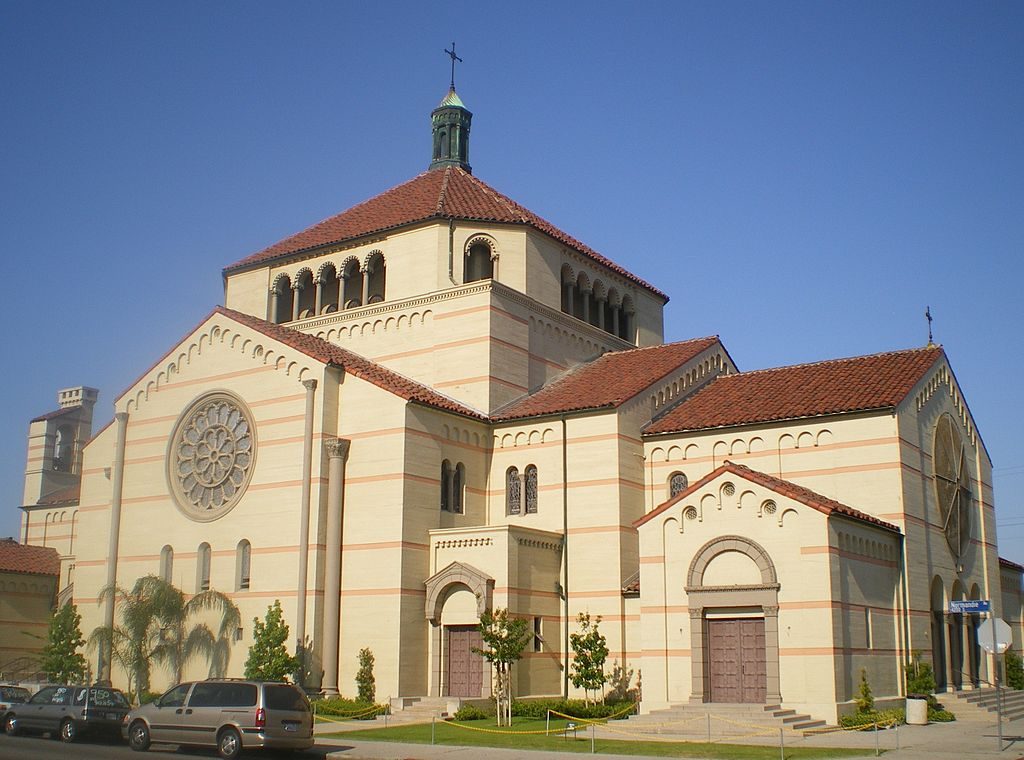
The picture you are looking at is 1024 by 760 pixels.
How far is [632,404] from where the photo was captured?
1478 inches

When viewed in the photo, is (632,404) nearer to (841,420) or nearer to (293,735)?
(841,420)

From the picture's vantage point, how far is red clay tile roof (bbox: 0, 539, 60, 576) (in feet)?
164

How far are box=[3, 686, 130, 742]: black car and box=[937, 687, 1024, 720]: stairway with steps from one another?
23724 millimetres

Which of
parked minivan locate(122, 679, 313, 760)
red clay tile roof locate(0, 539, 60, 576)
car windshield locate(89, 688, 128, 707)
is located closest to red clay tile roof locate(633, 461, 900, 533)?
parked minivan locate(122, 679, 313, 760)

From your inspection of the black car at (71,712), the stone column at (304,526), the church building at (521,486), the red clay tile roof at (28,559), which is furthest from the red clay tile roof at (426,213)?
the black car at (71,712)

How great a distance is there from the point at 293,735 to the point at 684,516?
12976 mm

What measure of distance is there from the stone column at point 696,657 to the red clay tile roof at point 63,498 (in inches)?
1438

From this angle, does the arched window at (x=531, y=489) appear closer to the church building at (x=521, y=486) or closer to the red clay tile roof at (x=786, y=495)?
the church building at (x=521, y=486)

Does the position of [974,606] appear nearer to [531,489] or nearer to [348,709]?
[531,489]

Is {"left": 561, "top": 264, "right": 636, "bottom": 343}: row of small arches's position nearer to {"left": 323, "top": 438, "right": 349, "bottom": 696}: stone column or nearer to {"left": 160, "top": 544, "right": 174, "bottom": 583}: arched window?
{"left": 323, "top": 438, "right": 349, "bottom": 696}: stone column

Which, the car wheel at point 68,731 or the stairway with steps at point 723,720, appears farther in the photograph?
the car wheel at point 68,731

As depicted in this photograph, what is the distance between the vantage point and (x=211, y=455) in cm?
4003

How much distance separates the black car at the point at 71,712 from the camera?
27969 mm

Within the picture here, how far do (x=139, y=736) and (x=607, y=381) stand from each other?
20895mm
